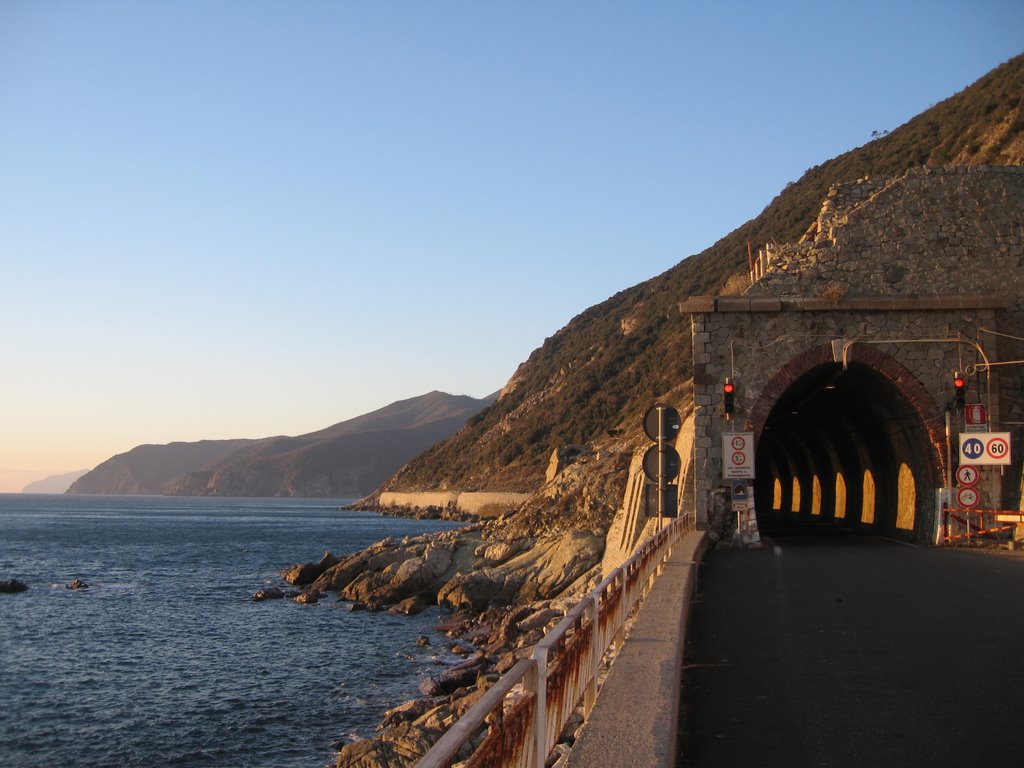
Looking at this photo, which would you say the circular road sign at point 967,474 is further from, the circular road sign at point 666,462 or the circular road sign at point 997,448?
the circular road sign at point 666,462

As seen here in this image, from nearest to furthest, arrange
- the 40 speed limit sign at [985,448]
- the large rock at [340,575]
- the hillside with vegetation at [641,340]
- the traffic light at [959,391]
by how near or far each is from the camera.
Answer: the 40 speed limit sign at [985,448] → the traffic light at [959,391] → the large rock at [340,575] → the hillside with vegetation at [641,340]

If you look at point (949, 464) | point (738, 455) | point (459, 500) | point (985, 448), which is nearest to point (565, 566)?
point (738, 455)

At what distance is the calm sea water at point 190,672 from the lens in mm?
18469

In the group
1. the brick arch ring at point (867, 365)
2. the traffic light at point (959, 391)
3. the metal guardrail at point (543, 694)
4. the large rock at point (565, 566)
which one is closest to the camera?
the metal guardrail at point (543, 694)

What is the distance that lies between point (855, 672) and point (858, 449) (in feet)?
82.0

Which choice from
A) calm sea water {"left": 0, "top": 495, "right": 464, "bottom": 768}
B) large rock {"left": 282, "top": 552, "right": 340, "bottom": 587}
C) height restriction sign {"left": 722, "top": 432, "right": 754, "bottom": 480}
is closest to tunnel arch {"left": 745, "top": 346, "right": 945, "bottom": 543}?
height restriction sign {"left": 722, "top": 432, "right": 754, "bottom": 480}

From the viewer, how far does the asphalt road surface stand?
21.5ft

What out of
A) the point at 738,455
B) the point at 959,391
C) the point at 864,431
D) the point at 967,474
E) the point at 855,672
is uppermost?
the point at 959,391

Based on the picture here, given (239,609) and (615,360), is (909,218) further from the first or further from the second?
(615,360)

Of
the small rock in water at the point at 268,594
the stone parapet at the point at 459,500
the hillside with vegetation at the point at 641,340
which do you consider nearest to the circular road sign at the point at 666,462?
the small rock in water at the point at 268,594

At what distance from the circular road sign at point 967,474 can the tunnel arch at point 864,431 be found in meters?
0.65

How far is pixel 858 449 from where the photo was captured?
32344 mm

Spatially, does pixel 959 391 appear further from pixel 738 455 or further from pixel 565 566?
pixel 565 566

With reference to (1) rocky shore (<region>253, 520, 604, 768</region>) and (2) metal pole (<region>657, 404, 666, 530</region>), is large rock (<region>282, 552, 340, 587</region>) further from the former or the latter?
(2) metal pole (<region>657, 404, 666, 530</region>)
